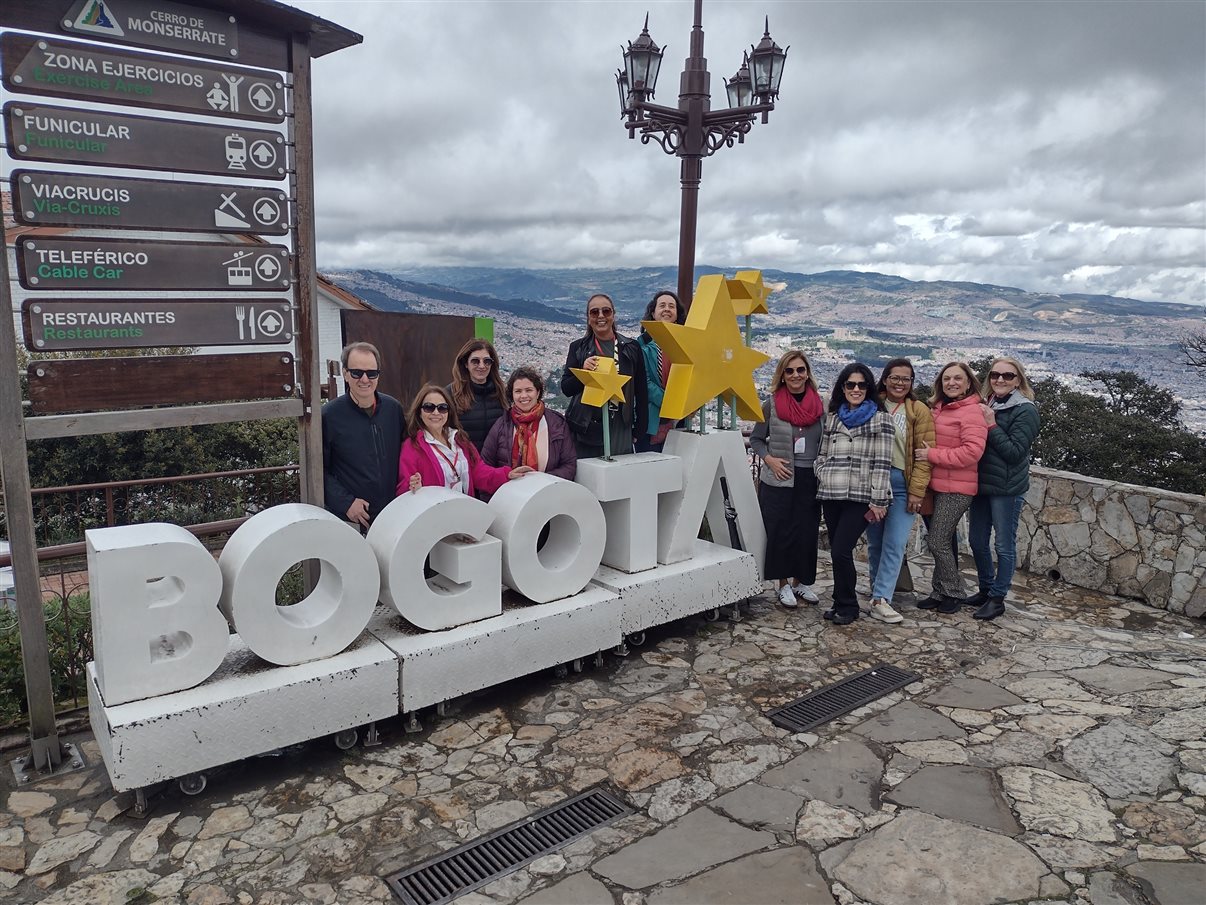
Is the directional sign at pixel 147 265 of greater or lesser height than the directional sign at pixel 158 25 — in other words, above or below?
below

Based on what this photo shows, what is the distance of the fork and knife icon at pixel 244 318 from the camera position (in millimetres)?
4023

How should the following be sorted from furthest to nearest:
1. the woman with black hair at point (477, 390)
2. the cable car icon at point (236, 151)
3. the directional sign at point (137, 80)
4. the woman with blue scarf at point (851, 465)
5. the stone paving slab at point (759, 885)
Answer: the woman with blue scarf at point (851, 465), the woman with black hair at point (477, 390), the cable car icon at point (236, 151), the directional sign at point (137, 80), the stone paving slab at point (759, 885)

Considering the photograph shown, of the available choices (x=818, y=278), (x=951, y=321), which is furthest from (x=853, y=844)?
(x=818, y=278)

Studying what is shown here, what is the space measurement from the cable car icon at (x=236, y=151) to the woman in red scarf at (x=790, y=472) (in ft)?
11.9

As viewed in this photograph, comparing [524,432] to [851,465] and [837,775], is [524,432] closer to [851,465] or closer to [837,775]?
[851,465]

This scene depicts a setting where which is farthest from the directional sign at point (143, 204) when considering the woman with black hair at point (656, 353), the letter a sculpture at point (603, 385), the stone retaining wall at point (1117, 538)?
the stone retaining wall at point (1117, 538)

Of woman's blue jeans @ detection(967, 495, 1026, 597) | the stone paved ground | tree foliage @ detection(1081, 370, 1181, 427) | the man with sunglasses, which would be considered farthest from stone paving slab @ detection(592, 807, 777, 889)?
tree foliage @ detection(1081, 370, 1181, 427)

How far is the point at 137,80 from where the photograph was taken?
3.67m

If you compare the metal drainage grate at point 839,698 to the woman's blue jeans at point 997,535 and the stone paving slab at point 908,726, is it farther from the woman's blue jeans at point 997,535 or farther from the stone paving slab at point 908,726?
the woman's blue jeans at point 997,535

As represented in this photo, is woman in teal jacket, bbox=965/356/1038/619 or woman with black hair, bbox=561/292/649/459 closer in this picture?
woman with black hair, bbox=561/292/649/459

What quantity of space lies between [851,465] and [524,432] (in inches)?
89.8

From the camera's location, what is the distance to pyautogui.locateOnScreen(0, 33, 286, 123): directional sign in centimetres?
340

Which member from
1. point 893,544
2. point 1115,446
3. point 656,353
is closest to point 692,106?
point 656,353

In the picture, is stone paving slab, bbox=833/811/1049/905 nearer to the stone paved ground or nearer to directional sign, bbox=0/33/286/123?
the stone paved ground
